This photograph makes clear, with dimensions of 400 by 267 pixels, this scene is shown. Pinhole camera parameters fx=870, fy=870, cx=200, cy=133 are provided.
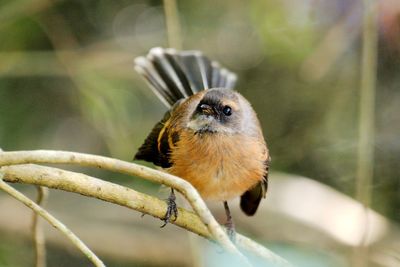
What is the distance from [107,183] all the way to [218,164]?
58.8 inches

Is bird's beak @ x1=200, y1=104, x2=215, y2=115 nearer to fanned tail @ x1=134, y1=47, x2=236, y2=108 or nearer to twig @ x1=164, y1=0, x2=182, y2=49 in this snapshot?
twig @ x1=164, y1=0, x2=182, y2=49

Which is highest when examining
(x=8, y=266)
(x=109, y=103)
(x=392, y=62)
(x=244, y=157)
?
(x=392, y=62)

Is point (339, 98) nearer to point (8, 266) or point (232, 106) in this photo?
point (232, 106)

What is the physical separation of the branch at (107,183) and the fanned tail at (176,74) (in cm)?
173

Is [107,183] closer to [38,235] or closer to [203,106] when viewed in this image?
[38,235]

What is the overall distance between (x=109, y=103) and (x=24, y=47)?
2.46 feet

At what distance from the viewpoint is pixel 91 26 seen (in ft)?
19.7

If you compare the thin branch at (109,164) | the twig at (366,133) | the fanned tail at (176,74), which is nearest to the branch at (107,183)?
the thin branch at (109,164)

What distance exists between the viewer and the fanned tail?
15.3 feet

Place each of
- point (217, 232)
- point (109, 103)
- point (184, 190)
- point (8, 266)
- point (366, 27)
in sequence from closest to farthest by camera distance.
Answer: point (217, 232) → point (184, 190) → point (366, 27) → point (8, 266) → point (109, 103)

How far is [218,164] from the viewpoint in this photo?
12.6 ft

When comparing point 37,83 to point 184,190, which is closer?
point 184,190

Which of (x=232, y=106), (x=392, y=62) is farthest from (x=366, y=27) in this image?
(x=392, y=62)

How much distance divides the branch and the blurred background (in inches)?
88.3
